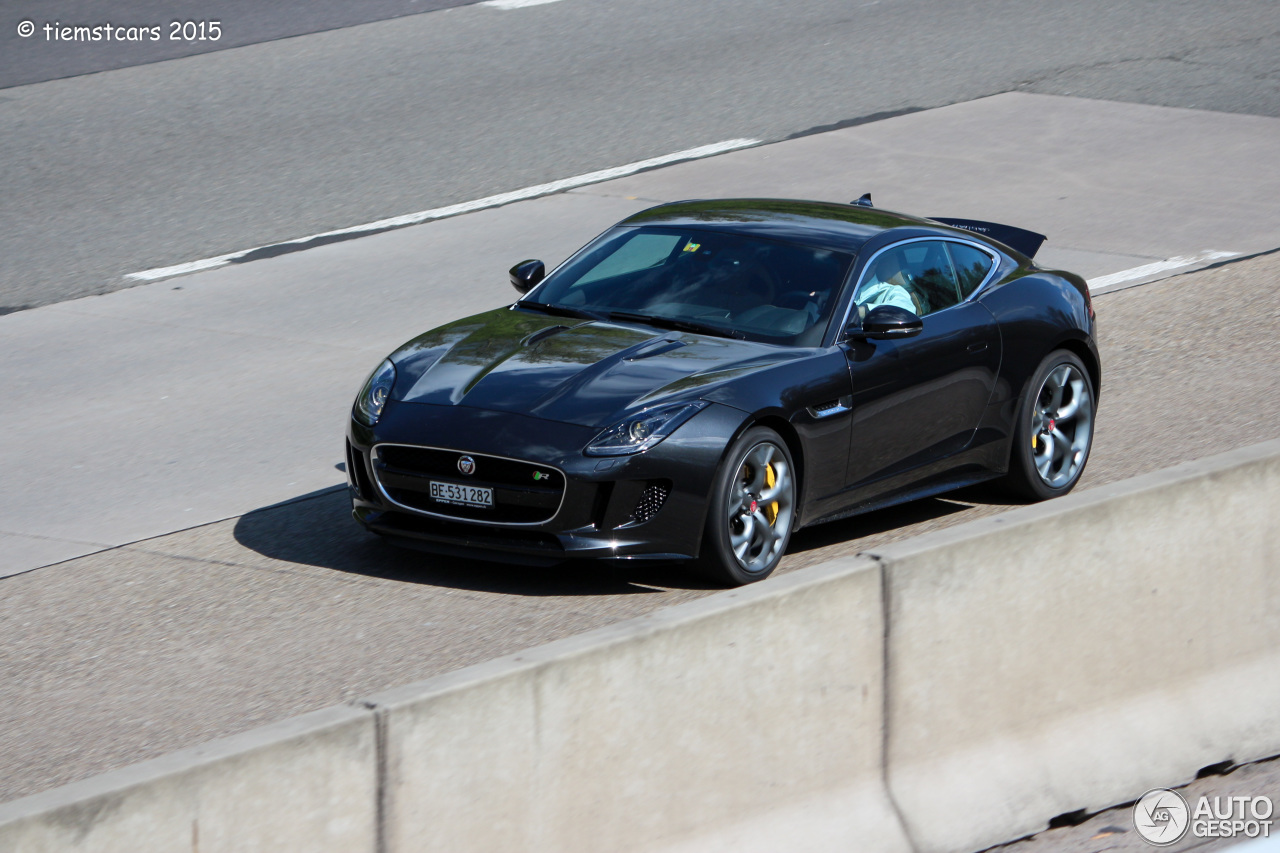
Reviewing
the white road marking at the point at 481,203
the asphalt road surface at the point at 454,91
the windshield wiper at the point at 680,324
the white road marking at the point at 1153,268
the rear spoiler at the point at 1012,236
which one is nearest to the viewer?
the windshield wiper at the point at 680,324

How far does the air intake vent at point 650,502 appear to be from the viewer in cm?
684

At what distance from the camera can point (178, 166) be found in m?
15.2

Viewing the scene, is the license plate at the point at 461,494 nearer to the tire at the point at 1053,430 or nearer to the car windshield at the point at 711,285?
the car windshield at the point at 711,285

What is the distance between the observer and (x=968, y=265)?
8.55m

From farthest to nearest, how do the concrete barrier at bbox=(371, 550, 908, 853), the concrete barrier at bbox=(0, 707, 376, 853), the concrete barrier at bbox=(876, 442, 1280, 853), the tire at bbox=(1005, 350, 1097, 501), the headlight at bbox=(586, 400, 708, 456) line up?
the tire at bbox=(1005, 350, 1097, 501), the headlight at bbox=(586, 400, 708, 456), the concrete barrier at bbox=(876, 442, 1280, 853), the concrete barrier at bbox=(371, 550, 908, 853), the concrete barrier at bbox=(0, 707, 376, 853)

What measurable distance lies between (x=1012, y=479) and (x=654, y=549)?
241 centimetres

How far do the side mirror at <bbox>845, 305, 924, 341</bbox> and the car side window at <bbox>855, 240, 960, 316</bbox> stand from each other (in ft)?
0.71

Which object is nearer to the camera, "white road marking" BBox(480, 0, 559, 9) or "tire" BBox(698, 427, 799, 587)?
"tire" BBox(698, 427, 799, 587)

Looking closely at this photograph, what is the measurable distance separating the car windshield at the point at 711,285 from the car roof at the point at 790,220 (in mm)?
91

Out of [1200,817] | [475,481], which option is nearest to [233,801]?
[475,481]

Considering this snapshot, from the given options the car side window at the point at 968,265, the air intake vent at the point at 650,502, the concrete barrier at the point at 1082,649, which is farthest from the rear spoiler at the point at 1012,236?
the concrete barrier at the point at 1082,649

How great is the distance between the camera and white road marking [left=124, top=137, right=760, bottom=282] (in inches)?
511

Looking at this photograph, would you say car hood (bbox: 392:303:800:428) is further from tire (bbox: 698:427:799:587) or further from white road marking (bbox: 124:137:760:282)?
white road marking (bbox: 124:137:760:282)

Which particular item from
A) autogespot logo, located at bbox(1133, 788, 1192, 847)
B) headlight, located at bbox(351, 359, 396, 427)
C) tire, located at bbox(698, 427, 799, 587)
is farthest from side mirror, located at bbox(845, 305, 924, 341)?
autogespot logo, located at bbox(1133, 788, 1192, 847)
